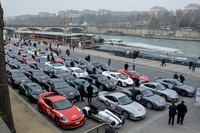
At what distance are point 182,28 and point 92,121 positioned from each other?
4562 inches

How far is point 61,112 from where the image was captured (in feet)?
35.1

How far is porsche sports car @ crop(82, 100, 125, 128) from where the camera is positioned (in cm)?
1059

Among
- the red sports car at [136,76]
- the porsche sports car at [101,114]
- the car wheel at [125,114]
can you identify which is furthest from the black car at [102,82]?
the porsche sports car at [101,114]

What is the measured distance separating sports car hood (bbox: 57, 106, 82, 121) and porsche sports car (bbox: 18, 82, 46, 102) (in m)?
3.59

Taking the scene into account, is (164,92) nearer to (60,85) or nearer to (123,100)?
(123,100)

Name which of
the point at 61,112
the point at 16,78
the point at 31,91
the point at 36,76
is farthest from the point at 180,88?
the point at 16,78

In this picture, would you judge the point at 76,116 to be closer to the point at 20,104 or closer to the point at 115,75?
the point at 20,104

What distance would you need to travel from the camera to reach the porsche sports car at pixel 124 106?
11625 mm

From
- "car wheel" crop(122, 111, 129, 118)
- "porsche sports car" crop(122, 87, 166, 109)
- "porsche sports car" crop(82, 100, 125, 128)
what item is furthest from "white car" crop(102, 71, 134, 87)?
"porsche sports car" crop(82, 100, 125, 128)

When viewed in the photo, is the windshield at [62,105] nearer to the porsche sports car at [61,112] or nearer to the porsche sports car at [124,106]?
the porsche sports car at [61,112]

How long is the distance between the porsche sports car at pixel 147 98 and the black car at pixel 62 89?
368cm

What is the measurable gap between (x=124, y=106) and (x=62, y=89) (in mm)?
4878

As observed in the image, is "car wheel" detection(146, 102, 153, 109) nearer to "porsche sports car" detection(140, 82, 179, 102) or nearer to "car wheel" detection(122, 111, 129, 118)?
"porsche sports car" detection(140, 82, 179, 102)

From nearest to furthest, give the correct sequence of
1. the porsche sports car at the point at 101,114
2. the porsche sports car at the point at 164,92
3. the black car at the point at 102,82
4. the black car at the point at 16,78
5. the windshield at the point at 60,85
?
the porsche sports car at the point at 101,114, the porsche sports car at the point at 164,92, the windshield at the point at 60,85, the black car at the point at 16,78, the black car at the point at 102,82
